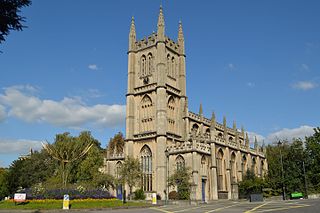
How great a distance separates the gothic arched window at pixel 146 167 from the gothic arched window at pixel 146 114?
3351 mm

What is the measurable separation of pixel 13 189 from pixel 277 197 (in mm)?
52099

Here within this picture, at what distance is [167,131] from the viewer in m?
53.8

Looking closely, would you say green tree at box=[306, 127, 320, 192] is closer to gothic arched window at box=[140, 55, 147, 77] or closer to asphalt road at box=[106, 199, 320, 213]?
asphalt road at box=[106, 199, 320, 213]

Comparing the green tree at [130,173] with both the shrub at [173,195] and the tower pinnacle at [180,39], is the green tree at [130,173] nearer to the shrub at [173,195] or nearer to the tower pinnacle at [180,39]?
the shrub at [173,195]

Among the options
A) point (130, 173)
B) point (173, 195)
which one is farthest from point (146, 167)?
point (173, 195)

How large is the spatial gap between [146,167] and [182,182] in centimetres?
1028

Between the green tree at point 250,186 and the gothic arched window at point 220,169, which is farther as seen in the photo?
the gothic arched window at point 220,169

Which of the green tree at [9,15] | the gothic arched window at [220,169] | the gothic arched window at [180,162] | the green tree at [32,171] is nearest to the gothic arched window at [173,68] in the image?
the gothic arched window at [220,169]

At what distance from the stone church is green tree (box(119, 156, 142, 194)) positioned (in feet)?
9.58

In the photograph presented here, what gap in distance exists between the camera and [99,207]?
97.9 feet

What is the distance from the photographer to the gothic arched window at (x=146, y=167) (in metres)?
53.1

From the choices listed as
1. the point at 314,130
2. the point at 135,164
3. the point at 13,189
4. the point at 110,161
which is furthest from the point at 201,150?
the point at 13,189

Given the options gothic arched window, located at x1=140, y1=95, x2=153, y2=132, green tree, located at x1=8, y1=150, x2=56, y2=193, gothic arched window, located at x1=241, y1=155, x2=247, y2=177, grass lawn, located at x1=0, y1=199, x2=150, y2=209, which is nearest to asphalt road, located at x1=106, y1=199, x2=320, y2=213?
grass lawn, located at x1=0, y1=199, x2=150, y2=209

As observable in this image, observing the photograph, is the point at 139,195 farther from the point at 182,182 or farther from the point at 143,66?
the point at 143,66
